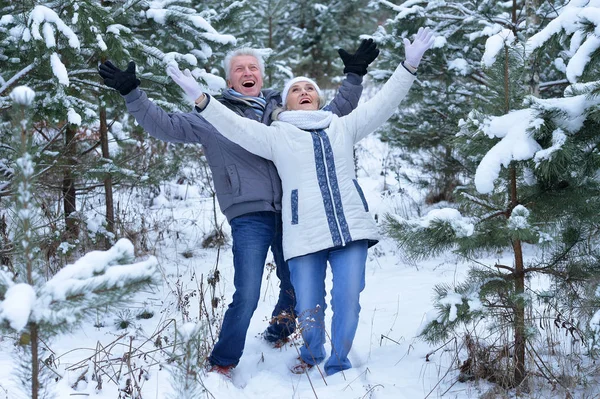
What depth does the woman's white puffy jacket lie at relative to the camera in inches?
139

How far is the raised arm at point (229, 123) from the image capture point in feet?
11.3

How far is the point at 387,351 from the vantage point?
412 cm

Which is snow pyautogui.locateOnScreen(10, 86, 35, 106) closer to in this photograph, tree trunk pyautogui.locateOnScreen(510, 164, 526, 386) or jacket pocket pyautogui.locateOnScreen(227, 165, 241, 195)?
jacket pocket pyautogui.locateOnScreen(227, 165, 241, 195)

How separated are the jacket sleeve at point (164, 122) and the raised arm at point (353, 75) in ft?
2.96

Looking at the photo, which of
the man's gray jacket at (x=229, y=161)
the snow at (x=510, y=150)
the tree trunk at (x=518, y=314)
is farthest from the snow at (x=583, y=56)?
the man's gray jacket at (x=229, y=161)

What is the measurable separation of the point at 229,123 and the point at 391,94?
103 cm

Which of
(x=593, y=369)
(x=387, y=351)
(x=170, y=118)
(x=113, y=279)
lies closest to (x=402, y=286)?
(x=387, y=351)

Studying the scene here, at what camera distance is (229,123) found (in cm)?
351

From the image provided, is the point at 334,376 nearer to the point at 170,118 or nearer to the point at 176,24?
the point at 170,118

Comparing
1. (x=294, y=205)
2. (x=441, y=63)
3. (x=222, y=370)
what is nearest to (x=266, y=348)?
(x=222, y=370)

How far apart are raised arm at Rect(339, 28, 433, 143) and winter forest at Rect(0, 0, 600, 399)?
1.68 ft

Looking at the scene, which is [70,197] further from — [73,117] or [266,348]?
[266,348]

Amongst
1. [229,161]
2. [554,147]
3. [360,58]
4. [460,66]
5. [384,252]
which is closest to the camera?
[554,147]

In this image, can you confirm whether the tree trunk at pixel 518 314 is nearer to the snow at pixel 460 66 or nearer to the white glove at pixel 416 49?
the white glove at pixel 416 49
